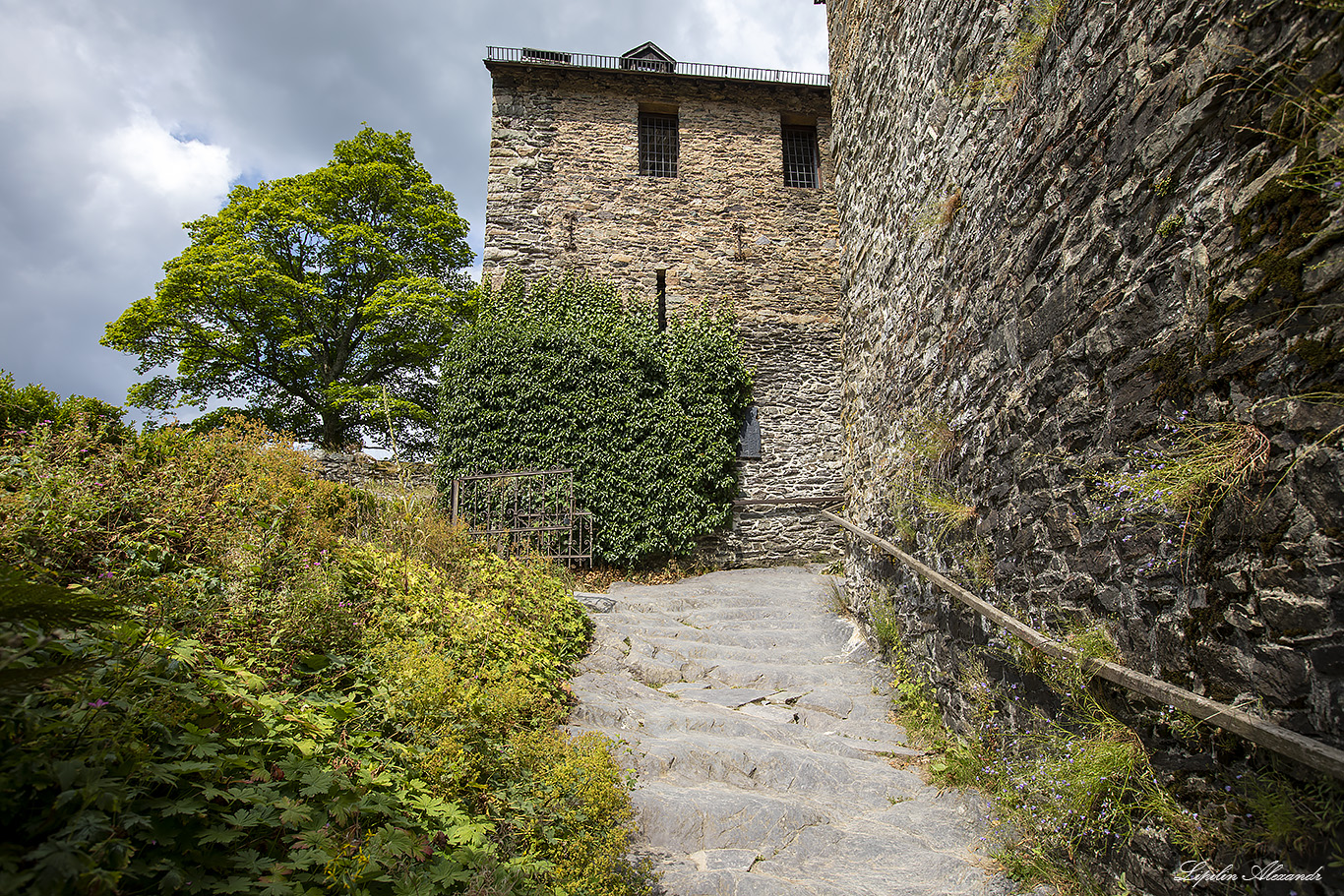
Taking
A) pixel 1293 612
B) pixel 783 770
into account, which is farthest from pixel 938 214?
pixel 783 770

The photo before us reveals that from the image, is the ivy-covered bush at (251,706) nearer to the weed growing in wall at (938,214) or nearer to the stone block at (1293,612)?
the stone block at (1293,612)

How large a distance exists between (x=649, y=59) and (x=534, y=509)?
9859 mm

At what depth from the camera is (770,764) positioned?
3789 mm

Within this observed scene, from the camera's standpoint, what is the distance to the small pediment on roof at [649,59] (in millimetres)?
13023

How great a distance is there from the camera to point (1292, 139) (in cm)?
184

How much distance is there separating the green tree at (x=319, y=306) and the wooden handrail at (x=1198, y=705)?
13897 millimetres

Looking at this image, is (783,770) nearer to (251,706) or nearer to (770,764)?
(770,764)

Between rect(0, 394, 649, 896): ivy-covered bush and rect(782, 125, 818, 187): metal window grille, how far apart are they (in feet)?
36.8

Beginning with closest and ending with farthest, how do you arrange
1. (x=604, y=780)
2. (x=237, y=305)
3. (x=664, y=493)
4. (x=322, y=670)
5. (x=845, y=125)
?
(x=604, y=780)
(x=322, y=670)
(x=845, y=125)
(x=664, y=493)
(x=237, y=305)

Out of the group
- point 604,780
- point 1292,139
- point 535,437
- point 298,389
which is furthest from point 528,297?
point 1292,139

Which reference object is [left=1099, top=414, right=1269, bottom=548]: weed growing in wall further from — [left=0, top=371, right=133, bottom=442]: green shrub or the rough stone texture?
the rough stone texture

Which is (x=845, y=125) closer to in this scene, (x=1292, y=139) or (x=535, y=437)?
(x=1292, y=139)

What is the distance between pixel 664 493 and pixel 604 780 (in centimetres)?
734

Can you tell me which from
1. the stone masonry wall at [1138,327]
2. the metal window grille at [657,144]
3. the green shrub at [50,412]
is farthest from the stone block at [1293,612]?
the metal window grille at [657,144]
